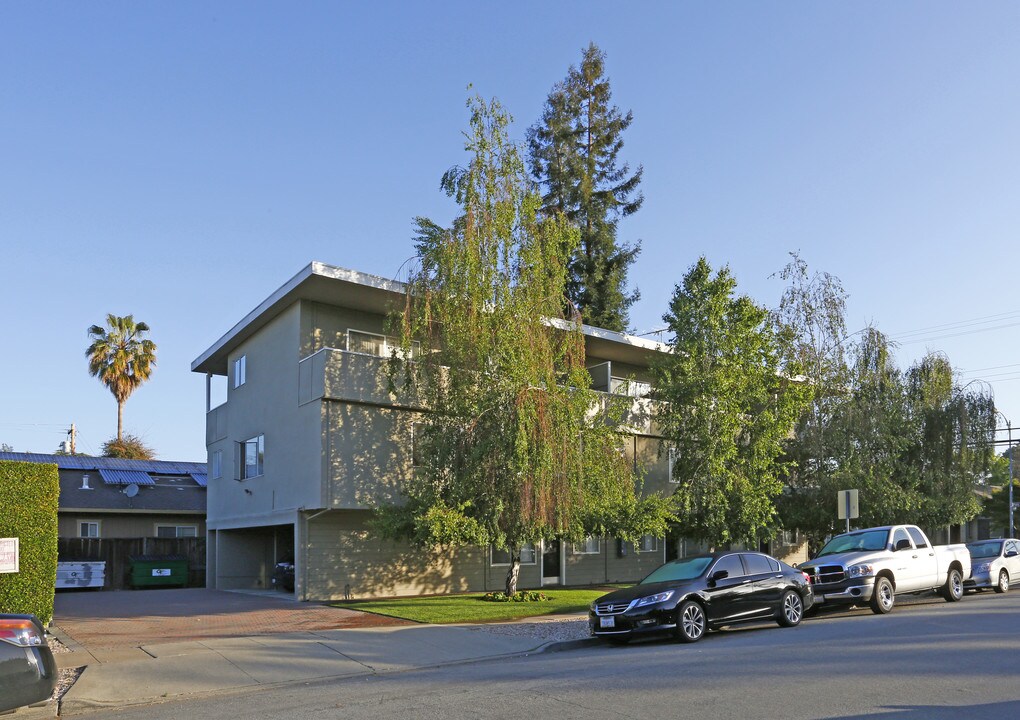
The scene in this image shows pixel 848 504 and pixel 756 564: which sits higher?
pixel 848 504

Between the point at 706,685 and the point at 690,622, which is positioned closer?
the point at 706,685

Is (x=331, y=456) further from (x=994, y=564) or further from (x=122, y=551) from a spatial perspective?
(x=994, y=564)

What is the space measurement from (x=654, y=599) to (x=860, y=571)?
19.3ft

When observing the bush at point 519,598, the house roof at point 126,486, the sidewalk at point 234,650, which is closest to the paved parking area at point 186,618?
the sidewalk at point 234,650

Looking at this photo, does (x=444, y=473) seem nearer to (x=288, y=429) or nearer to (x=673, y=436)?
(x=288, y=429)

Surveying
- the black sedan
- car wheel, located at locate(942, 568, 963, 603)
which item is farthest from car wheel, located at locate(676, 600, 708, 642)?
car wheel, located at locate(942, 568, 963, 603)

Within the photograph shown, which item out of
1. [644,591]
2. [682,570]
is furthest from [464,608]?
[644,591]

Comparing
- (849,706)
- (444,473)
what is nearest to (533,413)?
(444,473)

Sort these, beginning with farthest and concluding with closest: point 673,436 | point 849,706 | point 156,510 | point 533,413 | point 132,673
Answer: point 156,510 < point 673,436 < point 533,413 < point 132,673 < point 849,706

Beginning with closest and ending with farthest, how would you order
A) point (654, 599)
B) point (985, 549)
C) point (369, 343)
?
point (654, 599), point (985, 549), point (369, 343)

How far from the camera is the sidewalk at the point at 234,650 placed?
452 inches

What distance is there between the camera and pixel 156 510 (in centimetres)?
3506

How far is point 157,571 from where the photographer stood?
3144cm

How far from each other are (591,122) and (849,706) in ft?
139
